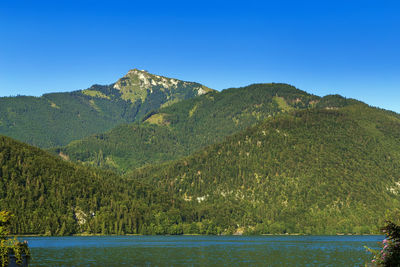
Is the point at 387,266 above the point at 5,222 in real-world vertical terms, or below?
below

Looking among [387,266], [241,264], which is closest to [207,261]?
[241,264]

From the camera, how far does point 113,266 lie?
135 m

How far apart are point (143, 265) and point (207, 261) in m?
23.8

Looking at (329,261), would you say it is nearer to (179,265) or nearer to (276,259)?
(276,259)

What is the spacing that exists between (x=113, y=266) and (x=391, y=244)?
90.9 m

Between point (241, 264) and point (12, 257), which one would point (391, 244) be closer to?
point (12, 257)

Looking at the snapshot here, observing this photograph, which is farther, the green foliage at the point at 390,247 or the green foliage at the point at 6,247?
the green foliage at the point at 6,247

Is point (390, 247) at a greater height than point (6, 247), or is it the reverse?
point (390, 247)

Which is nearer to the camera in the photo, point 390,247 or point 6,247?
point 390,247

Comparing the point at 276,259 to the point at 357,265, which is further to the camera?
the point at 276,259

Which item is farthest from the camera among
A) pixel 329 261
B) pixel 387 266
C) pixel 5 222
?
pixel 329 261

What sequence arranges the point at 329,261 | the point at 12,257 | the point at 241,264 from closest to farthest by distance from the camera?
the point at 12,257 < the point at 241,264 < the point at 329,261

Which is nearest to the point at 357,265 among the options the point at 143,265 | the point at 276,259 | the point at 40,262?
the point at 276,259

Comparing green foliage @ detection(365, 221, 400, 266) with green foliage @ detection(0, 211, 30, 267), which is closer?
green foliage @ detection(365, 221, 400, 266)
